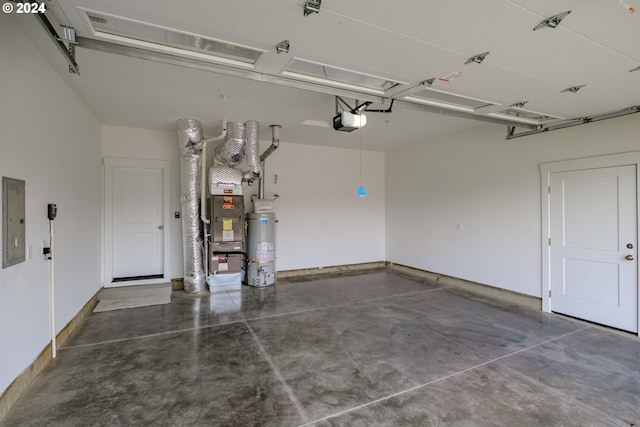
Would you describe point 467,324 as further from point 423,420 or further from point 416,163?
point 416,163

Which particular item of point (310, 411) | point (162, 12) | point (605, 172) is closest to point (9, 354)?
point (310, 411)

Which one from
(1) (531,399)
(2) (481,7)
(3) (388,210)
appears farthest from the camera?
(3) (388,210)

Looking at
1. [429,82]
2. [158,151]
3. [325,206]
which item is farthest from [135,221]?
[429,82]

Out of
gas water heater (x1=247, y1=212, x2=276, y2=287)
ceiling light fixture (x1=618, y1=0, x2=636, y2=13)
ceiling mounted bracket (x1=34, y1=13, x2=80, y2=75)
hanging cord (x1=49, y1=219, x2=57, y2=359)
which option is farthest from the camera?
gas water heater (x1=247, y1=212, x2=276, y2=287)

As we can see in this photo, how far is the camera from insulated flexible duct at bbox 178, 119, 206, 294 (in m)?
4.95

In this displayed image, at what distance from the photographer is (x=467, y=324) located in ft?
12.5

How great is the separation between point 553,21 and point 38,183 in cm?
397

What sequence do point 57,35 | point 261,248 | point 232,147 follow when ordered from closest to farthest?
point 57,35
point 232,147
point 261,248

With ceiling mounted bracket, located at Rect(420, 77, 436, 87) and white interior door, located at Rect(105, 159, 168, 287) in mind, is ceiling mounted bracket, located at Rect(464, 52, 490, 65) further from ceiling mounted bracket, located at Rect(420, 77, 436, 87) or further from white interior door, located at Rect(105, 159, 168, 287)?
white interior door, located at Rect(105, 159, 168, 287)

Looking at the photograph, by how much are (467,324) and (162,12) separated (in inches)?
165

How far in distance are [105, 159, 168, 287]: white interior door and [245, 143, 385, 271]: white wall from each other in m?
1.93

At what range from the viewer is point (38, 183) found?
266 centimetres

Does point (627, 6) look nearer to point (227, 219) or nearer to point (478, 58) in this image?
point (478, 58)

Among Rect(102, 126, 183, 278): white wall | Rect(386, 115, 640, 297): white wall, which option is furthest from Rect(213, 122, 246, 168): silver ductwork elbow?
Rect(386, 115, 640, 297): white wall
